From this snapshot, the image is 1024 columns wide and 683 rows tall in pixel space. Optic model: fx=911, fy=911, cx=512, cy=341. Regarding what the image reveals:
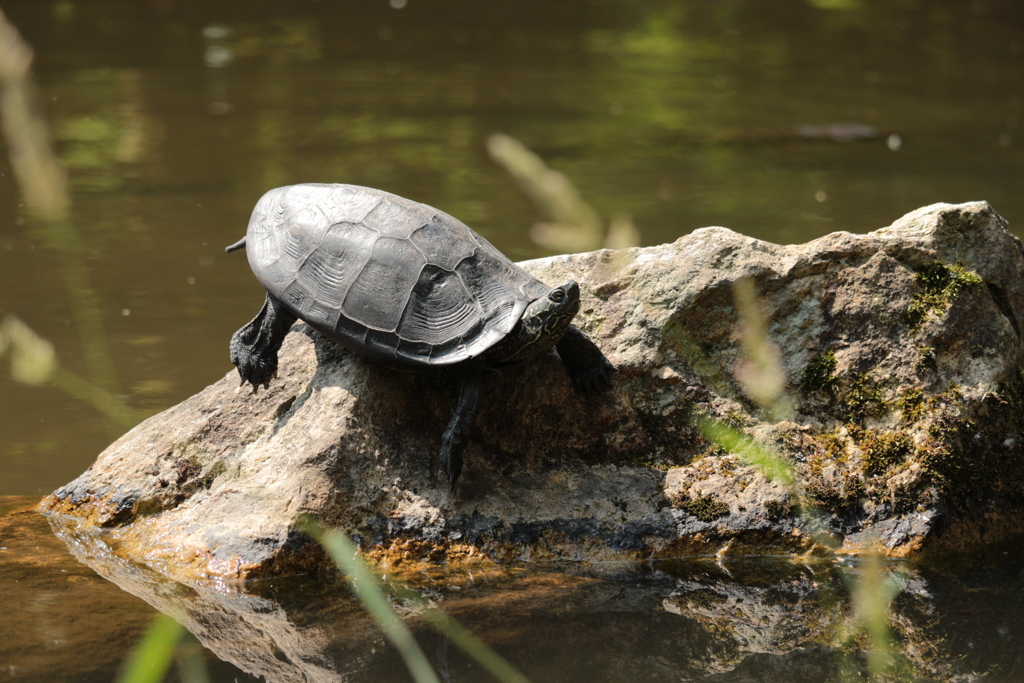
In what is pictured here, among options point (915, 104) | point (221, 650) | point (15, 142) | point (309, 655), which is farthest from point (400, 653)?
point (915, 104)

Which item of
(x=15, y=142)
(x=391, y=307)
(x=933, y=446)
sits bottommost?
(x=933, y=446)

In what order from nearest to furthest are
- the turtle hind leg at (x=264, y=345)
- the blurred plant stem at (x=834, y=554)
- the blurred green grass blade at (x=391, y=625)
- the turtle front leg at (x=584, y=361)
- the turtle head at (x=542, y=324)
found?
the blurred plant stem at (x=834, y=554)
the blurred green grass blade at (x=391, y=625)
the turtle head at (x=542, y=324)
the turtle front leg at (x=584, y=361)
the turtle hind leg at (x=264, y=345)

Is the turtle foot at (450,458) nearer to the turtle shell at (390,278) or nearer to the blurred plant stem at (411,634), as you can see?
the turtle shell at (390,278)

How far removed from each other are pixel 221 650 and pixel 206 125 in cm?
882

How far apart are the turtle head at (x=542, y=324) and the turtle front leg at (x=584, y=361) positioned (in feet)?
0.55

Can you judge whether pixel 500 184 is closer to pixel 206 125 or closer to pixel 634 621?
pixel 206 125

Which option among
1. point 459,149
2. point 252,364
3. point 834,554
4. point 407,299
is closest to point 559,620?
point 834,554

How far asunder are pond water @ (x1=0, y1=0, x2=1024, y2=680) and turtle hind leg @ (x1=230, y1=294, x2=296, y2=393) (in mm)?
987

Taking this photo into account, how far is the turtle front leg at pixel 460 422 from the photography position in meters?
3.41

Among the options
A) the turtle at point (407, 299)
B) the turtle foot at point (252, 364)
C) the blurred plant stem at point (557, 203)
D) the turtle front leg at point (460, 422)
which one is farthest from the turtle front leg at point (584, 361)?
the blurred plant stem at point (557, 203)

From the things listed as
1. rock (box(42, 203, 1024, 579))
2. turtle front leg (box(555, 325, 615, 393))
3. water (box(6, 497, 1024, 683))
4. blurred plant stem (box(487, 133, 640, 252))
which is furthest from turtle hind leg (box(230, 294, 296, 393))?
blurred plant stem (box(487, 133, 640, 252))

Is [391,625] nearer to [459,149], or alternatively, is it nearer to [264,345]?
[264,345]

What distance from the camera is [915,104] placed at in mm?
12406

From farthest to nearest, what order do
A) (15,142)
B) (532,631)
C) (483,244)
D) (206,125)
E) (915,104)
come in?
1. (915,104)
2. (206,125)
3. (483,244)
4. (532,631)
5. (15,142)
